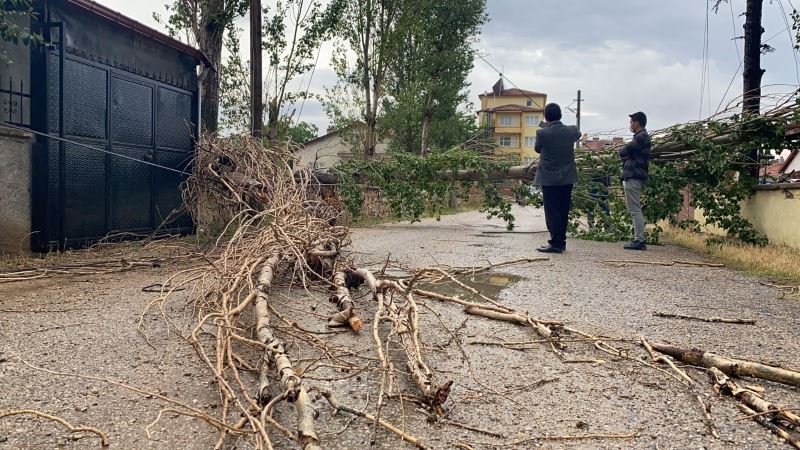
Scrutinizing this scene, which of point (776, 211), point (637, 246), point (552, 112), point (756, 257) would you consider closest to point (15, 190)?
point (552, 112)

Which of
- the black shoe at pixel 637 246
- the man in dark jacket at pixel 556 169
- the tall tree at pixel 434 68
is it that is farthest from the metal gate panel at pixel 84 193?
the tall tree at pixel 434 68

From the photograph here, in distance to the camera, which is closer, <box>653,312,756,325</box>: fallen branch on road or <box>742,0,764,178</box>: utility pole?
<box>653,312,756,325</box>: fallen branch on road

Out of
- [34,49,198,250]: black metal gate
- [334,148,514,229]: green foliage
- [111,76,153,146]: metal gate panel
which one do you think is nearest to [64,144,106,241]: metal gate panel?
[34,49,198,250]: black metal gate

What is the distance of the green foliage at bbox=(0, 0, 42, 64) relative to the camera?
6242 mm

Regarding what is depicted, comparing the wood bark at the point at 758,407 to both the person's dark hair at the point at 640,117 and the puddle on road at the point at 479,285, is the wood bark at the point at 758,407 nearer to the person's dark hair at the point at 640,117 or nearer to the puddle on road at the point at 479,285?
the puddle on road at the point at 479,285

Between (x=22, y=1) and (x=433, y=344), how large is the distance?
5.98 m

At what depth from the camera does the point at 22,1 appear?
6504 mm

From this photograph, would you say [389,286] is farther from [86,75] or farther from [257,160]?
[86,75]

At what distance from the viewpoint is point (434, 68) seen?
92.6 ft

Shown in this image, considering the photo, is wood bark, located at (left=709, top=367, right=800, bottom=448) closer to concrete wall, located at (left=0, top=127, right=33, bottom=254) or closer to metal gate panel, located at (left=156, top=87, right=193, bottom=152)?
concrete wall, located at (left=0, top=127, right=33, bottom=254)

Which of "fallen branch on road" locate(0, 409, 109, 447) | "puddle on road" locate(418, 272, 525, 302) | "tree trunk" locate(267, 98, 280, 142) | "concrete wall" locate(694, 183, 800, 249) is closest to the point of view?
"fallen branch on road" locate(0, 409, 109, 447)

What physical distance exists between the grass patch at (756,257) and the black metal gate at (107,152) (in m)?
7.49

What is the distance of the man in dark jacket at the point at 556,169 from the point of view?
8.17 meters

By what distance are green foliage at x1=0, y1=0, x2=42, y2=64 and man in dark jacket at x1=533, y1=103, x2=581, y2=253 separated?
6.16 meters
